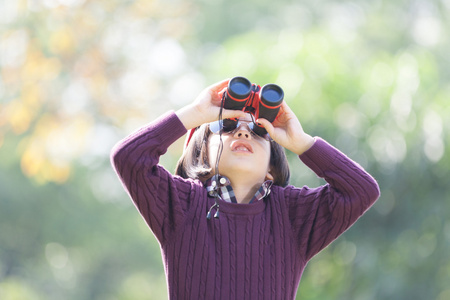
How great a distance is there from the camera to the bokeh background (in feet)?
19.9

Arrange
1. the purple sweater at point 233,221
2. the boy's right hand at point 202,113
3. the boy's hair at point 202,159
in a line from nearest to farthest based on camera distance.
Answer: the purple sweater at point 233,221 → the boy's right hand at point 202,113 → the boy's hair at point 202,159

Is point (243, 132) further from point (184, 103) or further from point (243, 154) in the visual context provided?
point (184, 103)

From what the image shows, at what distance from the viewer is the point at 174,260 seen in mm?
2531

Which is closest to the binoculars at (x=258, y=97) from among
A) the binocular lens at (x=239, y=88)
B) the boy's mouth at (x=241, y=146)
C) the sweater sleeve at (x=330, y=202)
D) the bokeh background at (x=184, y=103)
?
the binocular lens at (x=239, y=88)

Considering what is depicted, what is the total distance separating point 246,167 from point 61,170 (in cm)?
771

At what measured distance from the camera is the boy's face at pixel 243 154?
2637 millimetres

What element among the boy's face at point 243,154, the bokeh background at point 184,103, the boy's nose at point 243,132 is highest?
the boy's nose at point 243,132

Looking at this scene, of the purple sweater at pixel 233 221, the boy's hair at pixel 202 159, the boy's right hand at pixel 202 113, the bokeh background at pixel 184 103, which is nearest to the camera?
the purple sweater at pixel 233 221

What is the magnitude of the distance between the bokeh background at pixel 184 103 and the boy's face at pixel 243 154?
313cm

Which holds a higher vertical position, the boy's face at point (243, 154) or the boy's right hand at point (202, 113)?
the boy's right hand at point (202, 113)

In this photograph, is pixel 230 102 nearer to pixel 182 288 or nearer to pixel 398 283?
pixel 182 288

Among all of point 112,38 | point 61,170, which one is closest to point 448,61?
point 112,38

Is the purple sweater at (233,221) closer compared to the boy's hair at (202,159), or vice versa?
the purple sweater at (233,221)

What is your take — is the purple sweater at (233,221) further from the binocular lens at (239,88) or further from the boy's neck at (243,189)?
the binocular lens at (239,88)
